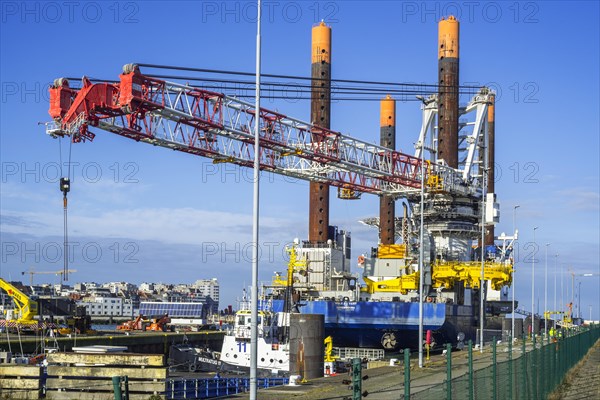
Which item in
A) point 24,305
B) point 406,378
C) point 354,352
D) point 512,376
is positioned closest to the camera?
point 406,378

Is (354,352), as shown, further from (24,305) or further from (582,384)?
(24,305)

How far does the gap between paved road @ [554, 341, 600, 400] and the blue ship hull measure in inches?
801

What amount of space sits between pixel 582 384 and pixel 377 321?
33.7 meters

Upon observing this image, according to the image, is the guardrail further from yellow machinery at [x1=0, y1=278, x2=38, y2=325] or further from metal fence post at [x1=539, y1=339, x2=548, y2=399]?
yellow machinery at [x1=0, y1=278, x2=38, y2=325]

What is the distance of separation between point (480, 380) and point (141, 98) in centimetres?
2939

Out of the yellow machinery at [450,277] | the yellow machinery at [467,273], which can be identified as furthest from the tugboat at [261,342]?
the yellow machinery at [467,273]

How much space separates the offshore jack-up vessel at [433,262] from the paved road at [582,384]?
1824 centimetres

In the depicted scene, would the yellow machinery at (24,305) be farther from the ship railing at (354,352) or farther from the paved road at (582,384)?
the paved road at (582,384)

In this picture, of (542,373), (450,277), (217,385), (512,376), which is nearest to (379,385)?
(542,373)

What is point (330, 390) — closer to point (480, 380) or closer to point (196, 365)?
point (480, 380)

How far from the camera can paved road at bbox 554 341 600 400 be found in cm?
3160

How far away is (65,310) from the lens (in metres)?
101

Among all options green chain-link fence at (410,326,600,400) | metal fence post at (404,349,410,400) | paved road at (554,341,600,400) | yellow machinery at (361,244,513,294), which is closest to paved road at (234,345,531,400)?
green chain-link fence at (410,326,600,400)

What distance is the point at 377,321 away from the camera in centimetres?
6962
